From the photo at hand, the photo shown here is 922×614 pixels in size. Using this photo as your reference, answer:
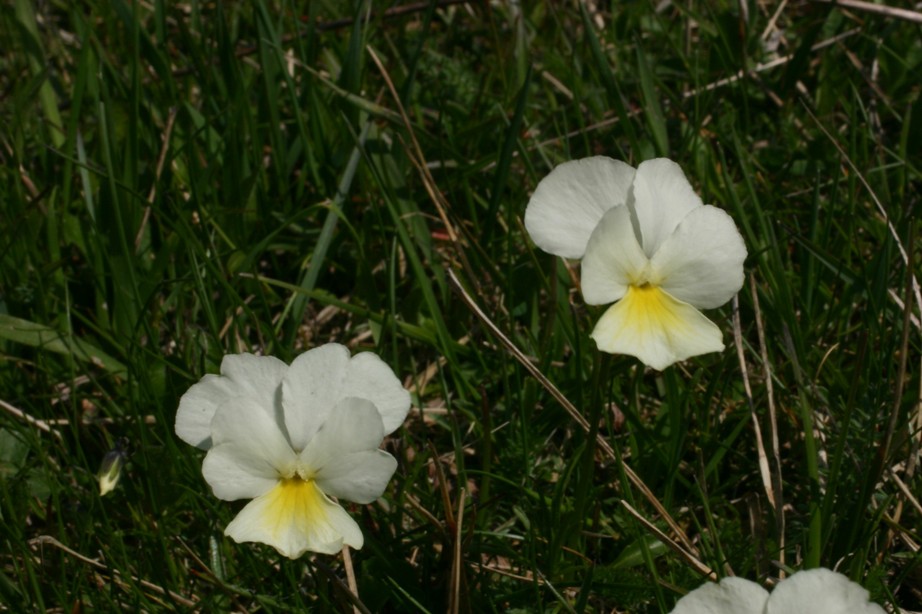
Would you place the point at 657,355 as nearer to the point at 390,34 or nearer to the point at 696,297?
the point at 696,297

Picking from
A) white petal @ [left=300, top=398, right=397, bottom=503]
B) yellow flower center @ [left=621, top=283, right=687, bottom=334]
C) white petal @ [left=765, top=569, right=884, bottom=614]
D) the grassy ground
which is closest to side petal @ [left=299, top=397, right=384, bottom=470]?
white petal @ [left=300, top=398, right=397, bottom=503]

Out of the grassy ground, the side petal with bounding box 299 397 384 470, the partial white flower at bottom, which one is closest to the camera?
the partial white flower at bottom

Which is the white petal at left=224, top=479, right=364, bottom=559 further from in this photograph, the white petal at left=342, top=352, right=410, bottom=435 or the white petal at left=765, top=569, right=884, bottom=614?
the white petal at left=765, top=569, right=884, bottom=614

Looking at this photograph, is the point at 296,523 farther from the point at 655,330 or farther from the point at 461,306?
the point at 461,306

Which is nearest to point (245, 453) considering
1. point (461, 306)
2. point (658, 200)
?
point (658, 200)

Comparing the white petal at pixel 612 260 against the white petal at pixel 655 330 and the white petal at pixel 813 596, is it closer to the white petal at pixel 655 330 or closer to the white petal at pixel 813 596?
the white petal at pixel 655 330

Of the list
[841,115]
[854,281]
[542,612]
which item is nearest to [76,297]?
[542,612]
